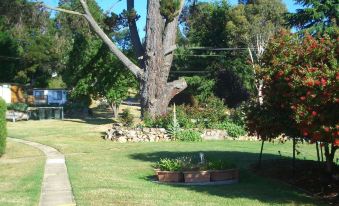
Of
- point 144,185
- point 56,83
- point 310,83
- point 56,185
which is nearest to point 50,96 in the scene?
point 56,83

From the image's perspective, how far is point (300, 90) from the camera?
948 cm

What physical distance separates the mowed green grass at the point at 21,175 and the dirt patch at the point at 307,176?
5715 mm

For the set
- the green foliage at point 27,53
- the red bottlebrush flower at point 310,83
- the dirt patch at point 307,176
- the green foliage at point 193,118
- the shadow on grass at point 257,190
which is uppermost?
the green foliage at point 27,53

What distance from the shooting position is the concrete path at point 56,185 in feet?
31.6

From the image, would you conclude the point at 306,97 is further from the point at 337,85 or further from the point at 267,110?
the point at 267,110

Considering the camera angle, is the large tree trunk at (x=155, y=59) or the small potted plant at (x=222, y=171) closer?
the small potted plant at (x=222, y=171)

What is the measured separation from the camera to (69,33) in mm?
75062

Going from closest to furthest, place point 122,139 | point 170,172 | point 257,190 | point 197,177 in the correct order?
point 257,190 < point 197,177 < point 170,172 < point 122,139

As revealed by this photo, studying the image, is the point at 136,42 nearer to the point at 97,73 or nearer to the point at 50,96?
the point at 97,73

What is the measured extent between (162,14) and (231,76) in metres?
23.1

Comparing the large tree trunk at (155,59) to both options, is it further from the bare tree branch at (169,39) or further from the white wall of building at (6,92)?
the white wall of building at (6,92)

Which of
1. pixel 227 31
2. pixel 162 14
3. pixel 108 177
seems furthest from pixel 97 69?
pixel 108 177

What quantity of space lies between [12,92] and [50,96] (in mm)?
4123

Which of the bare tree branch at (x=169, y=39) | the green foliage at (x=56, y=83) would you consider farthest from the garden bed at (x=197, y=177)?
the green foliage at (x=56, y=83)
